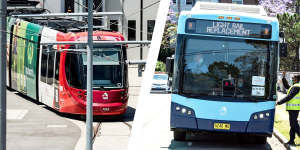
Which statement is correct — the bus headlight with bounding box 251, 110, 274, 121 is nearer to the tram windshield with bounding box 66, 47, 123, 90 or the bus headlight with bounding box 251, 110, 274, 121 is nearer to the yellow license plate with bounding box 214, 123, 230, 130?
the yellow license plate with bounding box 214, 123, 230, 130

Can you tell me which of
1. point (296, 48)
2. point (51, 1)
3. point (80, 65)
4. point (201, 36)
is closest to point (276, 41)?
point (201, 36)

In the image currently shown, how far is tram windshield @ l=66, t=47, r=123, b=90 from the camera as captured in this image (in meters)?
21.3

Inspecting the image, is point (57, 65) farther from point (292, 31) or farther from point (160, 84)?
point (292, 31)

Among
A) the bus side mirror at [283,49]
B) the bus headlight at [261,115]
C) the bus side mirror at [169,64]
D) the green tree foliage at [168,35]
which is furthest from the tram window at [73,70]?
the green tree foliage at [168,35]

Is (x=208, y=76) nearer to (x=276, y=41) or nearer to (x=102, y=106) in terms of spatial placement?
(x=276, y=41)

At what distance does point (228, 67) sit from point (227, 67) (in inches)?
1.0

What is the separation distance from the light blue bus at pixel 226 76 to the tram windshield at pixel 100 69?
6.77m

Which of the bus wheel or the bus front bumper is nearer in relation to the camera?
the bus front bumper

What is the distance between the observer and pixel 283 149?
15281mm

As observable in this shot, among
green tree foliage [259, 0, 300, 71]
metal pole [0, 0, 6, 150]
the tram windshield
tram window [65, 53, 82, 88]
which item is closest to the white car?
green tree foliage [259, 0, 300, 71]

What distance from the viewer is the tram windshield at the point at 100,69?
21281 mm

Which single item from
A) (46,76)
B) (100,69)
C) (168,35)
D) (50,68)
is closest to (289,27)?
(168,35)

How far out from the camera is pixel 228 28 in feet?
49.1

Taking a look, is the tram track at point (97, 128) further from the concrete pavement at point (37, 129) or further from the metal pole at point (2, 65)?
the metal pole at point (2, 65)
